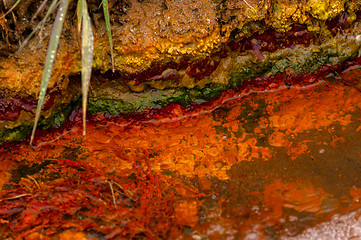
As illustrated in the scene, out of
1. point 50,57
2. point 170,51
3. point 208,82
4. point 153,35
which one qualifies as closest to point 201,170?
point 208,82

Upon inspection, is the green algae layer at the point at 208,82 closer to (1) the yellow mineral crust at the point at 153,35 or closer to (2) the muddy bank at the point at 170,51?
(2) the muddy bank at the point at 170,51

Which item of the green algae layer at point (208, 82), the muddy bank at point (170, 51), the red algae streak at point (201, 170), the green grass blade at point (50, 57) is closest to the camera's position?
the green grass blade at point (50, 57)

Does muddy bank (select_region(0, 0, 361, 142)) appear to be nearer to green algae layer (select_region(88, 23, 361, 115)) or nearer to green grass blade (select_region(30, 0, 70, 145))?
green algae layer (select_region(88, 23, 361, 115))

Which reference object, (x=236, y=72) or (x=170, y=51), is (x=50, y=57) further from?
(x=236, y=72)

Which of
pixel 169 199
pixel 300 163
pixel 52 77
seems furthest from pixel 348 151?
pixel 52 77

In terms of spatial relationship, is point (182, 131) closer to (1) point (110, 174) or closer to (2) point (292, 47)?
(1) point (110, 174)

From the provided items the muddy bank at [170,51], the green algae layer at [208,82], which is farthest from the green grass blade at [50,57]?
the green algae layer at [208,82]
